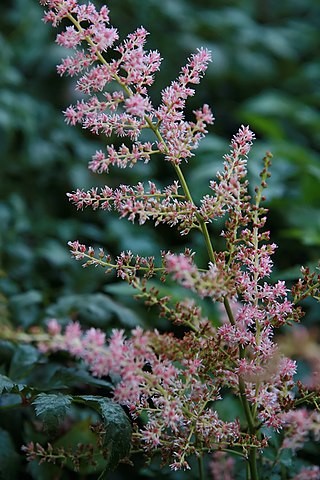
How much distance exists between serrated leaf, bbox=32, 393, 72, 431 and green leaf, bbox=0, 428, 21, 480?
354mm

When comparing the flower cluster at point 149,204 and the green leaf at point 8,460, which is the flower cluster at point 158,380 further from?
the green leaf at point 8,460

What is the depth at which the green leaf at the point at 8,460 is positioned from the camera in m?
1.47

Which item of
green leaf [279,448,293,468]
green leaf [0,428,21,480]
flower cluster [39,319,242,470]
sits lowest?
green leaf [0,428,21,480]

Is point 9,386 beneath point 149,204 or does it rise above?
beneath

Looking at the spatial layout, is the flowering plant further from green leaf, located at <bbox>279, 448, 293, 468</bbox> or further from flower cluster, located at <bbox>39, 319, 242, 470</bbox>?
green leaf, located at <bbox>279, 448, 293, 468</bbox>

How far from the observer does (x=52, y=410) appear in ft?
3.86

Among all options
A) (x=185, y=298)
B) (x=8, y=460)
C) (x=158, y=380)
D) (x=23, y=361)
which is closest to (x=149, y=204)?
(x=185, y=298)

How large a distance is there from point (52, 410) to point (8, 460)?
397mm

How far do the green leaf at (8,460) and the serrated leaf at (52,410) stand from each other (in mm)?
354

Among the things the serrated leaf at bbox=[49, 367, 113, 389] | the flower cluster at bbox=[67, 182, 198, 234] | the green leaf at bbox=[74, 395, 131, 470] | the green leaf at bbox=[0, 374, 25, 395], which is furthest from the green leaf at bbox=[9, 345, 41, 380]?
the flower cluster at bbox=[67, 182, 198, 234]

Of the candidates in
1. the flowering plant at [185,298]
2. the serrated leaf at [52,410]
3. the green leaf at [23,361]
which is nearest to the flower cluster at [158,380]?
the flowering plant at [185,298]

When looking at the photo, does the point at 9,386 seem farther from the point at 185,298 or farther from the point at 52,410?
the point at 185,298

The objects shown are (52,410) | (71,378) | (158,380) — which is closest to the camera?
(158,380)

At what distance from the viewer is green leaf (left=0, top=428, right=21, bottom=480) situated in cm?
147
